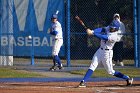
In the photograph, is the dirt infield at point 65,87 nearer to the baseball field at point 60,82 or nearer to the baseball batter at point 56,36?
the baseball field at point 60,82

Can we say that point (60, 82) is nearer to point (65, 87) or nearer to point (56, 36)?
point (65, 87)

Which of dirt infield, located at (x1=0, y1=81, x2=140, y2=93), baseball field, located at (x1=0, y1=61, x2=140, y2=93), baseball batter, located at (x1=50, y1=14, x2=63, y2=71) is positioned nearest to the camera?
dirt infield, located at (x1=0, y1=81, x2=140, y2=93)

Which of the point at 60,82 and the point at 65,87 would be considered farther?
the point at 60,82

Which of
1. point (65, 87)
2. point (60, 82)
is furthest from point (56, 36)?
point (65, 87)

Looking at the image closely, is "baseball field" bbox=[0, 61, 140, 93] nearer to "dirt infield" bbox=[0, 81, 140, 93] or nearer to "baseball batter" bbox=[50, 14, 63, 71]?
"dirt infield" bbox=[0, 81, 140, 93]

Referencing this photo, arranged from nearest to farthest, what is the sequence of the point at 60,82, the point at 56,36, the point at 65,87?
1. the point at 65,87
2. the point at 60,82
3. the point at 56,36

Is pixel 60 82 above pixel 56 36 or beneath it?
beneath

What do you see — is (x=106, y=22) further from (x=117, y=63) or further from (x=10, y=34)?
(x=10, y=34)

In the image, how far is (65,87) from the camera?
527 inches

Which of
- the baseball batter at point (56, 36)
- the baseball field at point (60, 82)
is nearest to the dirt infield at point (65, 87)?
the baseball field at point (60, 82)

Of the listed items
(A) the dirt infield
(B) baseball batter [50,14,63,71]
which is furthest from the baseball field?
(B) baseball batter [50,14,63,71]

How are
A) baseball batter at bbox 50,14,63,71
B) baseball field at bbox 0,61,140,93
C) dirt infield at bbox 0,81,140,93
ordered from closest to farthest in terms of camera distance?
dirt infield at bbox 0,81,140,93, baseball field at bbox 0,61,140,93, baseball batter at bbox 50,14,63,71

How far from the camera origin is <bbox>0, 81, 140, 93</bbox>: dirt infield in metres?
12.4

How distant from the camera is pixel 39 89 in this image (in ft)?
41.9
